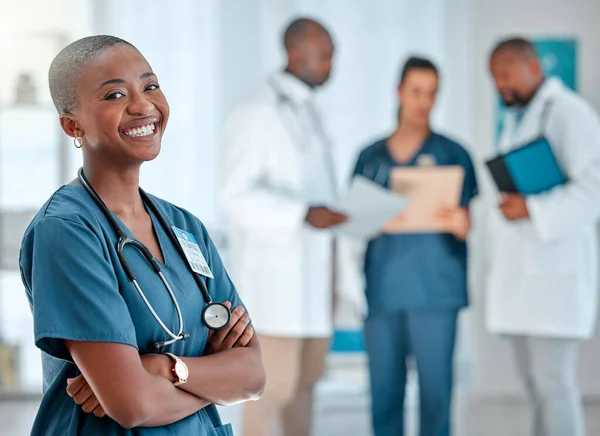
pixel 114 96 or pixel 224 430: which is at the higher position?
pixel 114 96

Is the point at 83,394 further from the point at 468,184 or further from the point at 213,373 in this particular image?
the point at 468,184

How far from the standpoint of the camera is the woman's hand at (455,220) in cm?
354

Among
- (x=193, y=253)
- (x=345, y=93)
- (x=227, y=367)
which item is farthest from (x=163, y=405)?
(x=345, y=93)

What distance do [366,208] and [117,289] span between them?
218 cm

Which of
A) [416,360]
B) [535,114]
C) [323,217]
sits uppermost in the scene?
[535,114]

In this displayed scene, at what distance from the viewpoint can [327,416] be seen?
14.8ft

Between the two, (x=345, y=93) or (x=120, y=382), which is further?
(x=345, y=93)

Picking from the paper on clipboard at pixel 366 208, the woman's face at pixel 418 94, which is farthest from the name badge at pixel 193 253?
the woman's face at pixel 418 94

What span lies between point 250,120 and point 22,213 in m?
2.20

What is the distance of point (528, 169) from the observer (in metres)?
3.46

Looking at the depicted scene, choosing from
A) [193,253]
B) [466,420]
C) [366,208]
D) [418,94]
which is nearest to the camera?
[193,253]

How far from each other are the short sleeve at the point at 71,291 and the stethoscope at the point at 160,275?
0.19 feet

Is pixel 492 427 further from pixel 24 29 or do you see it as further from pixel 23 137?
pixel 24 29

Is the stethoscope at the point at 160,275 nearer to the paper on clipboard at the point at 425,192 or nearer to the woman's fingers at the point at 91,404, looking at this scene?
the woman's fingers at the point at 91,404
